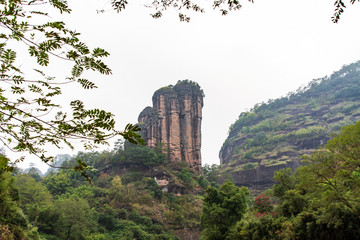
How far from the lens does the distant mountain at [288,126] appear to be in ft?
147

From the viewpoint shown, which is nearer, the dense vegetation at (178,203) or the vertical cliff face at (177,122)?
the dense vegetation at (178,203)

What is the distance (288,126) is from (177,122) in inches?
1113

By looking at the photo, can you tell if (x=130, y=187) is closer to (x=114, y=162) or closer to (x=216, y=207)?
(x=114, y=162)

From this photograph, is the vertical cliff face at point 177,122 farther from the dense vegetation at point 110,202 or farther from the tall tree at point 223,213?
the tall tree at point 223,213

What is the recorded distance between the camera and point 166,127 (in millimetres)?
38469

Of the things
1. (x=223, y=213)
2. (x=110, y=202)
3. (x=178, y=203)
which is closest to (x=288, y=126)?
(x=178, y=203)

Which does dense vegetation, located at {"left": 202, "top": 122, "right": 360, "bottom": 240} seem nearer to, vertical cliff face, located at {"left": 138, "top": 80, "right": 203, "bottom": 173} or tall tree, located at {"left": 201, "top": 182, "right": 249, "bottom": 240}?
tall tree, located at {"left": 201, "top": 182, "right": 249, "bottom": 240}

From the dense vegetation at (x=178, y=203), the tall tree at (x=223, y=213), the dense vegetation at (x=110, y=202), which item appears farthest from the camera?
the dense vegetation at (x=110, y=202)

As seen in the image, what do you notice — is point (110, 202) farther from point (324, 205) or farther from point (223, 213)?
point (324, 205)

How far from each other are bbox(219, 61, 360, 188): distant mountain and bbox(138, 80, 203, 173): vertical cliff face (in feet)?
30.9

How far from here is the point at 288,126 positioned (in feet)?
179

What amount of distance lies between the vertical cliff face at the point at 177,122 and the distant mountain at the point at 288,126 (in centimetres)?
942

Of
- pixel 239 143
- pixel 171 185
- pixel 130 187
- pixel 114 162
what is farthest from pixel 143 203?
pixel 239 143

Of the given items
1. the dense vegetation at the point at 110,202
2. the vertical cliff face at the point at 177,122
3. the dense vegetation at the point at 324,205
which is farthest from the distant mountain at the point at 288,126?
the dense vegetation at the point at 324,205
